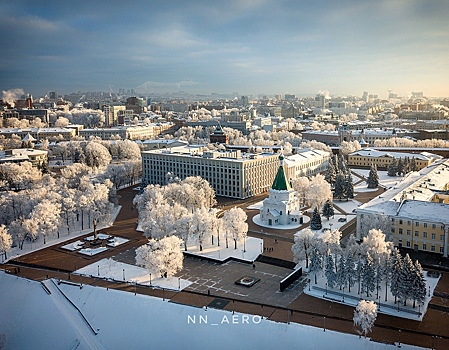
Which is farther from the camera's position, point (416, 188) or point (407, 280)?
point (416, 188)

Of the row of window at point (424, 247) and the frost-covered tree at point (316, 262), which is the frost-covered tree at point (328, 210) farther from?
the frost-covered tree at point (316, 262)

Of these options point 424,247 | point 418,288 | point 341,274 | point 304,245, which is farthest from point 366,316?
point 424,247

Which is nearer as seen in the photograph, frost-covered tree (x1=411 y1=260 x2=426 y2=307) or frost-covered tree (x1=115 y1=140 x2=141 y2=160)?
frost-covered tree (x1=411 y1=260 x2=426 y2=307)

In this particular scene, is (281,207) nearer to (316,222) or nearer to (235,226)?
(316,222)

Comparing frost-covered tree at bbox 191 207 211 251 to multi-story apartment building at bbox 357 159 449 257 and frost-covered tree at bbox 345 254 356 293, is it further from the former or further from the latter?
frost-covered tree at bbox 345 254 356 293

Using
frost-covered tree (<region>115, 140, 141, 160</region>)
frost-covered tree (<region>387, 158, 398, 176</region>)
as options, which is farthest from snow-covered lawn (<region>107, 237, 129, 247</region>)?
frost-covered tree (<region>387, 158, 398, 176</region>)

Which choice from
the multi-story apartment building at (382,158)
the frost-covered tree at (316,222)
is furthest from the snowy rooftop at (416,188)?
the multi-story apartment building at (382,158)

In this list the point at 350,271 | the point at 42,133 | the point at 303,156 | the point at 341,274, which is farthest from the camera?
the point at 42,133
